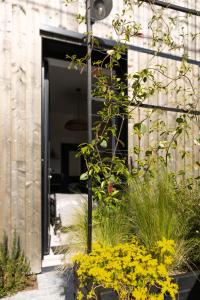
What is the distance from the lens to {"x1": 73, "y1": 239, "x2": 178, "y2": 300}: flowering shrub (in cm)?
165

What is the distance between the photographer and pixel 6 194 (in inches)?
103

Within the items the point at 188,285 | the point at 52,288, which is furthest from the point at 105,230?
the point at 52,288

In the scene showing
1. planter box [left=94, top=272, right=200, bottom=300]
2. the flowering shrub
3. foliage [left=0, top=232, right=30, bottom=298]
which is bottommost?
foliage [left=0, top=232, right=30, bottom=298]

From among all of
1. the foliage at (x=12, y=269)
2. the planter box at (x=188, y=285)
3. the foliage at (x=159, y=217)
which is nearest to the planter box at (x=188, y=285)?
the planter box at (x=188, y=285)

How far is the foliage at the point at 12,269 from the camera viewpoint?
2350 mm

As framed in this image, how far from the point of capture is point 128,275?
1672 mm

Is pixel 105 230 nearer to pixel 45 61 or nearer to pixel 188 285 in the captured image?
pixel 188 285

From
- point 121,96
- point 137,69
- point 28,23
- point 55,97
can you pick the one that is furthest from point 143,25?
point 55,97


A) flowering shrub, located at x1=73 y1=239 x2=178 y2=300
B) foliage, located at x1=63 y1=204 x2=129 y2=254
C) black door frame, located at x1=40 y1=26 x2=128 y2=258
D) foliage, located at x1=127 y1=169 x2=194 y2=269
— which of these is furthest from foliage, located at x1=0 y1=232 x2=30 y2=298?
foliage, located at x1=127 y1=169 x2=194 y2=269

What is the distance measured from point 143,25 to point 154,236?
100.0 inches

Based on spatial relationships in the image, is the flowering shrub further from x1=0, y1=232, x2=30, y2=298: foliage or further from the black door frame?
the black door frame

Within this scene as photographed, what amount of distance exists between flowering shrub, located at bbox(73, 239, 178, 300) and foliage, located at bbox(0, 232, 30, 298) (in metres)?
0.86

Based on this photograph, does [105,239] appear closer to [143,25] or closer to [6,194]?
[6,194]

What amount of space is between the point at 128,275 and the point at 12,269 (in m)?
1.23
